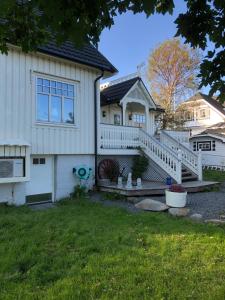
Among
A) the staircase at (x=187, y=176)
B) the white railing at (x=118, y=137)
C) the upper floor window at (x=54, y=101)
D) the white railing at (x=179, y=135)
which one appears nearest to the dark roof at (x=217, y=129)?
the white railing at (x=179, y=135)

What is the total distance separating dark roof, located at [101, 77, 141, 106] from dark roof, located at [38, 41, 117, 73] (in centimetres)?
247

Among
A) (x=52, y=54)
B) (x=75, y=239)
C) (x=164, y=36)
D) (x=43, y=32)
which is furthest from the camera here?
(x=164, y=36)

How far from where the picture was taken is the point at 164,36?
34281 mm

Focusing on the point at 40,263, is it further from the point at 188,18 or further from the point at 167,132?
the point at 167,132

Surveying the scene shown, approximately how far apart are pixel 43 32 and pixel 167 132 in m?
12.0

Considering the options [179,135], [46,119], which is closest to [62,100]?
[46,119]

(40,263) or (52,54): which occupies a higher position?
(52,54)

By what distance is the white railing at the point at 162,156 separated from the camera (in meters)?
11.6

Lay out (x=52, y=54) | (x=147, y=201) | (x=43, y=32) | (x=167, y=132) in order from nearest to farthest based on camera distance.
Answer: (x=43, y=32), (x=147, y=201), (x=52, y=54), (x=167, y=132)

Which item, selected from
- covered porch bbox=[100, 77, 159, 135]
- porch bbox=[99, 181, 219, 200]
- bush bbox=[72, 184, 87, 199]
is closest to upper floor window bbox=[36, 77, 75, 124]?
bush bbox=[72, 184, 87, 199]

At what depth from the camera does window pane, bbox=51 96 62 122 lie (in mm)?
10477

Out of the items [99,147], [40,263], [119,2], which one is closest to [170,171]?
[99,147]

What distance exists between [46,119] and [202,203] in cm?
578

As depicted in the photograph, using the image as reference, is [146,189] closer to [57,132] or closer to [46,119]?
[57,132]
